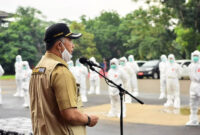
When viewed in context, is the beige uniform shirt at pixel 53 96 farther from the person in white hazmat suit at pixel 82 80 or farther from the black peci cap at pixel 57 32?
the person in white hazmat suit at pixel 82 80

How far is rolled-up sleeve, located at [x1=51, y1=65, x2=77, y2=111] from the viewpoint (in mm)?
2732

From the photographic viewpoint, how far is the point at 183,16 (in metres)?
28.4

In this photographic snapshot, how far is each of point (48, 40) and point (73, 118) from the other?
78cm

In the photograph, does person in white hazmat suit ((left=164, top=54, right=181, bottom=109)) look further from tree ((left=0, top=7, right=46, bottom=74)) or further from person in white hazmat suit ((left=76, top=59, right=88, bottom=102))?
tree ((left=0, top=7, right=46, bottom=74))

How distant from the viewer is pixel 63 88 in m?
2.73

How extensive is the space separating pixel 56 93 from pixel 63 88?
0.08 metres

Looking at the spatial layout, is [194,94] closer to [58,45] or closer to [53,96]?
[58,45]

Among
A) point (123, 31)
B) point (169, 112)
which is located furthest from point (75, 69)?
point (123, 31)

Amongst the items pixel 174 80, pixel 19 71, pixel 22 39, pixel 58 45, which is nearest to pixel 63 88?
pixel 58 45

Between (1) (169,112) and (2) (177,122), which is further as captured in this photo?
(1) (169,112)

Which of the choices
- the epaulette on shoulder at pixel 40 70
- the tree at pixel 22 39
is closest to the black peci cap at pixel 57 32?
Result: the epaulette on shoulder at pixel 40 70

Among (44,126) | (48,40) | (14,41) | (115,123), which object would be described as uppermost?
(14,41)

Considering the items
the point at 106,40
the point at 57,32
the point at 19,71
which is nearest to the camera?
the point at 57,32

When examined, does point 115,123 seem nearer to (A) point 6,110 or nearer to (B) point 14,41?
(A) point 6,110
